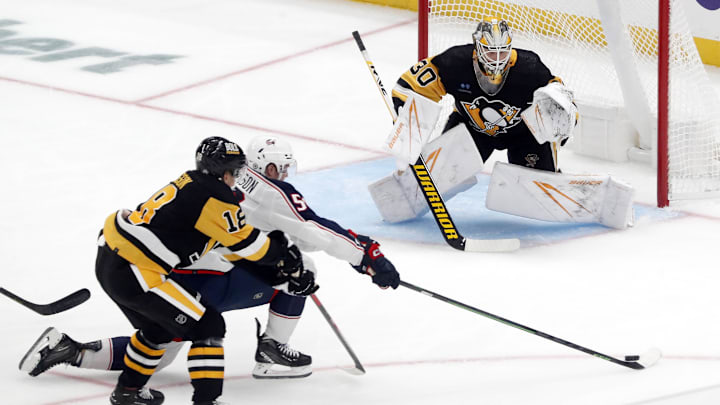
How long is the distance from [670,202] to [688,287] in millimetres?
1055

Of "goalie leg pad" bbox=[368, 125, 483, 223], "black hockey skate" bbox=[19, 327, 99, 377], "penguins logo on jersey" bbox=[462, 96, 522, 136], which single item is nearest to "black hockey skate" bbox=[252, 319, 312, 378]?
"black hockey skate" bbox=[19, 327, 99, 377]

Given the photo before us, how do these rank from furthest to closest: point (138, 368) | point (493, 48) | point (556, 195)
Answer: point (556, 195)
point (493, 48)
point (138, 368)

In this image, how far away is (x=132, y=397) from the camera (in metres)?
3.81

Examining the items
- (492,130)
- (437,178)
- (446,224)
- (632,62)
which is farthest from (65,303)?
(632,62)

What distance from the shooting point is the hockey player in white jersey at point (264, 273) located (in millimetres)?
3973

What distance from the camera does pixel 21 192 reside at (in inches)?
242

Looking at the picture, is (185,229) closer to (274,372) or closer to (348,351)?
(274,372)

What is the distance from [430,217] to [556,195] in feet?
1.97

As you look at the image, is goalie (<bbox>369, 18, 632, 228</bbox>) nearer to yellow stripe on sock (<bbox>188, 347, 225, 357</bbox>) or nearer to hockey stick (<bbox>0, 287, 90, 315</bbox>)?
hockey stick (<bbox>0, 287, 90, 315</bbox>)

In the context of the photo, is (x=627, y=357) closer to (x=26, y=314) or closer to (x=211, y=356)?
(x=211, y=356)

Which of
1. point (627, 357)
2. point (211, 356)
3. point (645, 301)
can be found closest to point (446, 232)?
point (645, 301)

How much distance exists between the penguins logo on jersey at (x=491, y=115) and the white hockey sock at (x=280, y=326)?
5.78 ft

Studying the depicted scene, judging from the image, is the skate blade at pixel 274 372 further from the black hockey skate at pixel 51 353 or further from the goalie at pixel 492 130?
the goalie at pixel 492 130

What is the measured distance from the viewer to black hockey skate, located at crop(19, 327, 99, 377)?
4.03 meters
